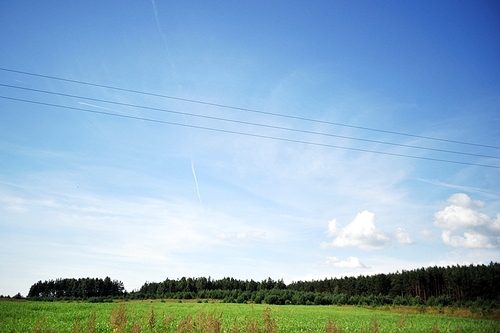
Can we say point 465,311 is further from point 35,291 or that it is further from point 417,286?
point 35,291

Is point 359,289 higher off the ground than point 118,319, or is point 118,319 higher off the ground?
point 118,319

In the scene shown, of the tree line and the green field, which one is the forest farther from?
the green field

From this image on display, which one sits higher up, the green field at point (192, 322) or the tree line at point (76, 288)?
the green field at point (192, 322)

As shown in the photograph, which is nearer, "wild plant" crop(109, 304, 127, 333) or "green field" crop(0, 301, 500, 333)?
"green field" crop(0, 301, 500, 333)

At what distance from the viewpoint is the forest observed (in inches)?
2968

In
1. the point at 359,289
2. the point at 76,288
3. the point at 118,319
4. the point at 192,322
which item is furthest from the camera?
the point at 76,288

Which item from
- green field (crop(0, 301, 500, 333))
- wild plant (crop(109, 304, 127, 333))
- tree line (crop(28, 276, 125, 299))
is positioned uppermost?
wild plant (crop(109, 304, 127, 333))

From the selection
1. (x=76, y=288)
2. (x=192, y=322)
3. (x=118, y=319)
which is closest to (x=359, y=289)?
(x=192, y=322)

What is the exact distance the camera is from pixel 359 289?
Result: 11906 centimetres

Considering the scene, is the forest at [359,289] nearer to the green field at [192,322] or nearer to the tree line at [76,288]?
the tree line at [76,288]

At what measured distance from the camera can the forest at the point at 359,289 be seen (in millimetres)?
75375

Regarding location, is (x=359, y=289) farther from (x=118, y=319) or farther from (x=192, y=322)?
(x=118, y=319)

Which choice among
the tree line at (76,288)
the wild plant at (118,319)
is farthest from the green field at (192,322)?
the tree line at (76,288)

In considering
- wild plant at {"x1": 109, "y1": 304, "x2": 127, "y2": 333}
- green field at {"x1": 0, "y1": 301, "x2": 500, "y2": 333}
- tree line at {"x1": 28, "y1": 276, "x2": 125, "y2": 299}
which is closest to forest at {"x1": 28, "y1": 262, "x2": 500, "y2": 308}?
tree line at {"x1": 28, "y1": 276, "x2": 125, "y2": 299}
